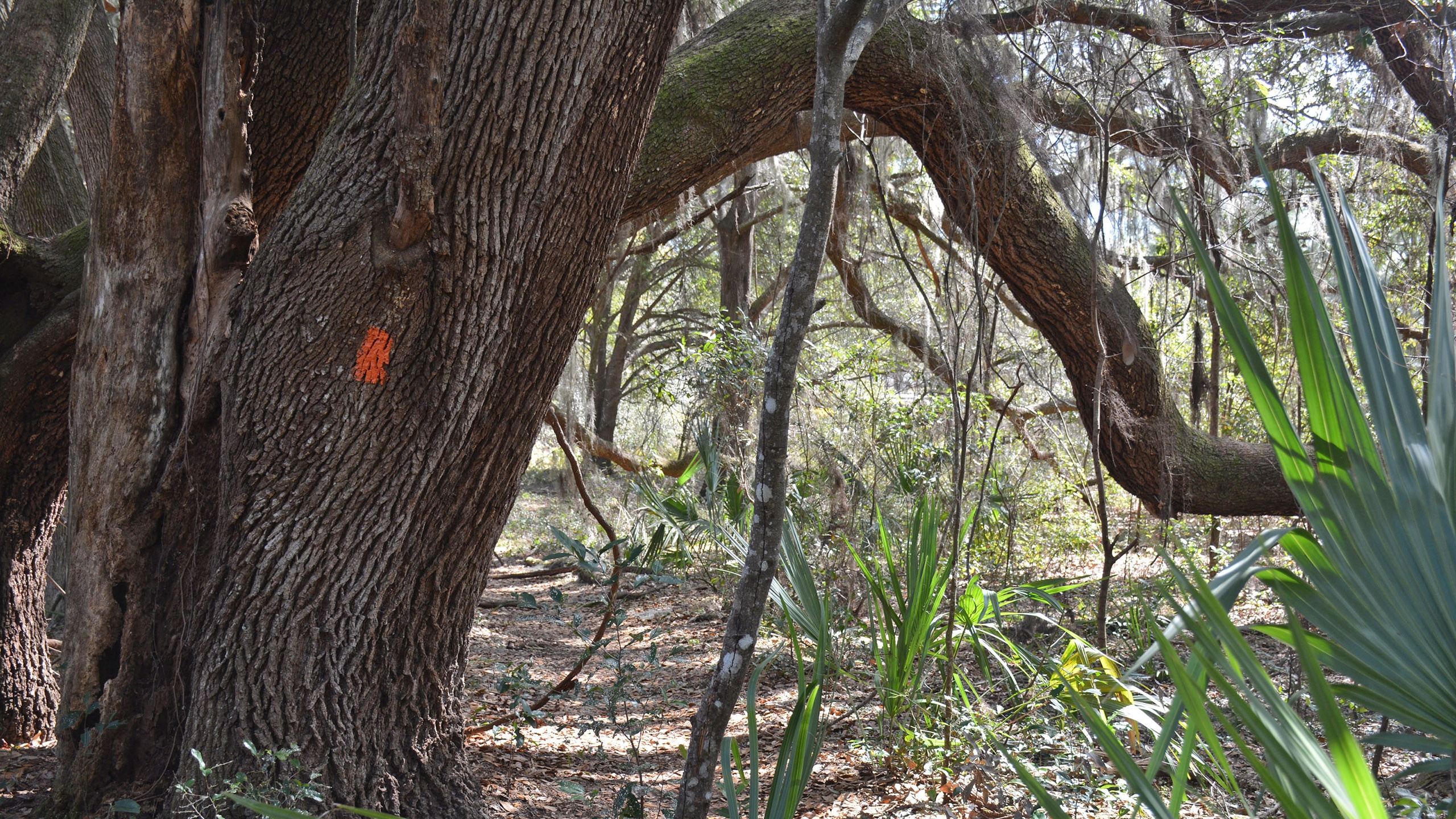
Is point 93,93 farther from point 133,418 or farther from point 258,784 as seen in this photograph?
point 258,784

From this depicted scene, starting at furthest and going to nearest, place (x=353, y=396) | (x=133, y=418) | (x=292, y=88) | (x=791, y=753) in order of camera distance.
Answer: (x=292, y=88) → (x=133, y=418) → (x=353, y=396) → (x=791, y=753)

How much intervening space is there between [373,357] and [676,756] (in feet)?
7.16

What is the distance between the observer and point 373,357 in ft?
7.60

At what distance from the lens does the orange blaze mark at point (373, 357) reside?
2.31 m

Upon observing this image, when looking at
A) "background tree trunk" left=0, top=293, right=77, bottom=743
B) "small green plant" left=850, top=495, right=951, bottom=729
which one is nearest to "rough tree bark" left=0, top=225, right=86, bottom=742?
"background tree trunk" left=0, top=293, right=77, bottom=743

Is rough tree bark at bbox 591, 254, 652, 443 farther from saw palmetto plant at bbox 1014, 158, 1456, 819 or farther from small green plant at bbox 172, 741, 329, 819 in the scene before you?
saw palmetto plant at bbox 1014, 158, 1456, 819

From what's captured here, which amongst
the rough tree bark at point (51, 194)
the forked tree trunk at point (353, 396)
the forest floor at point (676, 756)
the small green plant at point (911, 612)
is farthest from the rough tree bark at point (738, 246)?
the forked tree trunk at point (353, 396)

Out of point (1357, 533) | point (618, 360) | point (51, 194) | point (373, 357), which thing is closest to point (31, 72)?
point (51, 194)

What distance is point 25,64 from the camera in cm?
331

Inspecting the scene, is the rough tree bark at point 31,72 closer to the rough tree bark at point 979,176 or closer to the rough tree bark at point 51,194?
the rough tree bark at point 51,194

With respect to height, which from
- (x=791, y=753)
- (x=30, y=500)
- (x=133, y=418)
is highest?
(x=133, y=418)

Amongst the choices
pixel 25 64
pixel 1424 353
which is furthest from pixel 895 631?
pixel 25 64

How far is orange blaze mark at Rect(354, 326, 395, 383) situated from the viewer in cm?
231

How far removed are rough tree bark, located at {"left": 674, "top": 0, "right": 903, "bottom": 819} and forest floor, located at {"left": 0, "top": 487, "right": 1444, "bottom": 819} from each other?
641 millimetres
